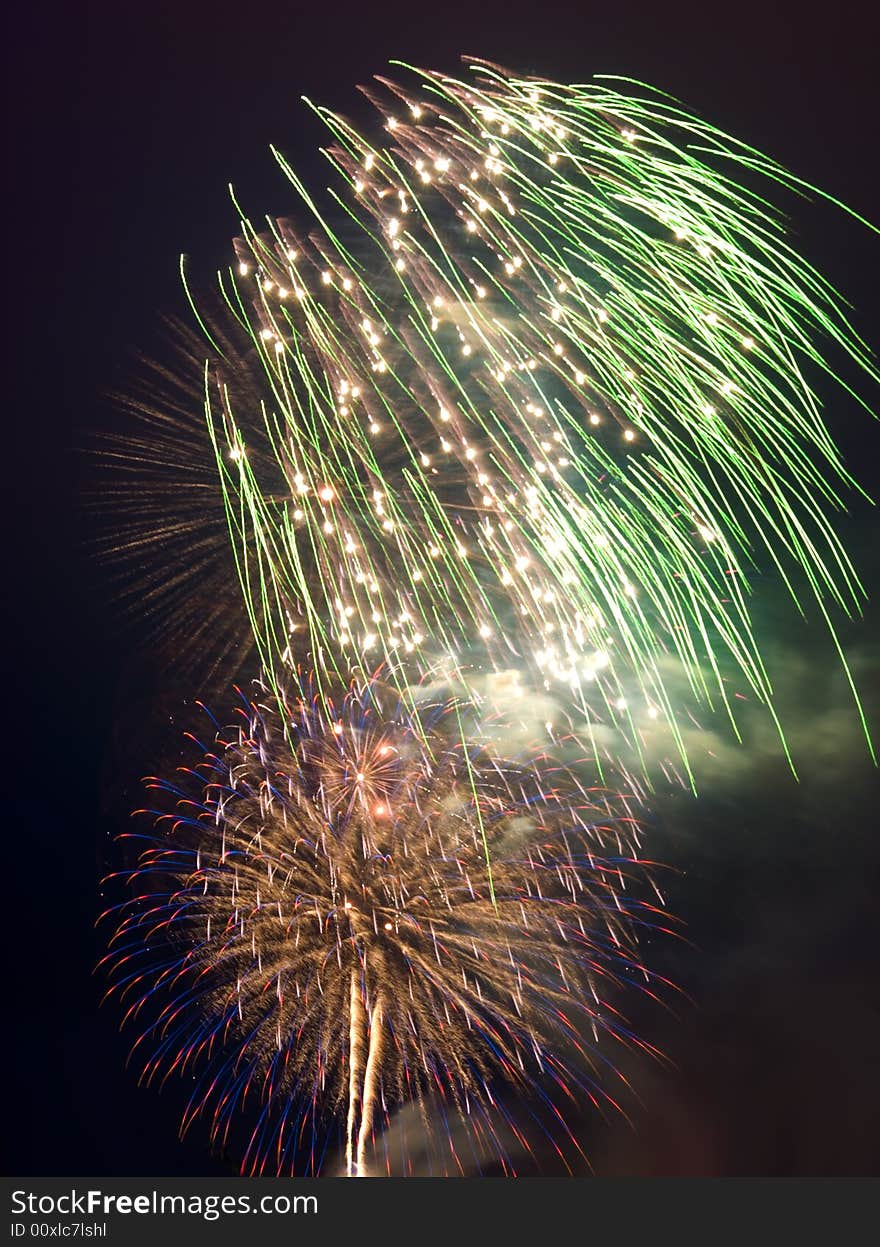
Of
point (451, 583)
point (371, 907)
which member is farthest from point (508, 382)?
point (371, 907)

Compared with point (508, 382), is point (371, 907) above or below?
below

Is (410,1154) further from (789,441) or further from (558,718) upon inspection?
(789,441)

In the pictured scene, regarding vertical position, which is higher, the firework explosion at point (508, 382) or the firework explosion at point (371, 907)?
the firework explosion at point (508, 382)

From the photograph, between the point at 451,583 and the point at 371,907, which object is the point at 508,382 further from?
the point at 371,907

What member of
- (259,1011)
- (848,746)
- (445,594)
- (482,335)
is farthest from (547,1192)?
(482,335)

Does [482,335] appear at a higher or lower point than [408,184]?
lower

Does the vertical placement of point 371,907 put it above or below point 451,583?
below

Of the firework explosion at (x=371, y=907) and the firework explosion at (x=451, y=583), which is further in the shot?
the firework explosion at (x=371, y=907)

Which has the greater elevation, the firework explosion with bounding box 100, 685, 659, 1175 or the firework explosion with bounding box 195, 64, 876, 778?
the firework explosion with bounding box 195, 64, 876, 778
